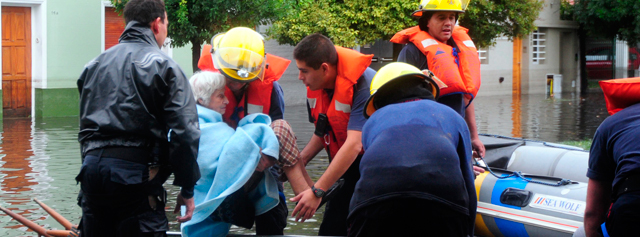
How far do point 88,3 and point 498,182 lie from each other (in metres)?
13.7

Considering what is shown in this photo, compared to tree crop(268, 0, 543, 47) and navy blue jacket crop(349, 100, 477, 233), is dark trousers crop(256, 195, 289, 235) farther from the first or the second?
tree crop(268, 0, 543, 47)

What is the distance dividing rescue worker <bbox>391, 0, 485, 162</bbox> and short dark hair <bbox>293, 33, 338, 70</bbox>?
76 cm

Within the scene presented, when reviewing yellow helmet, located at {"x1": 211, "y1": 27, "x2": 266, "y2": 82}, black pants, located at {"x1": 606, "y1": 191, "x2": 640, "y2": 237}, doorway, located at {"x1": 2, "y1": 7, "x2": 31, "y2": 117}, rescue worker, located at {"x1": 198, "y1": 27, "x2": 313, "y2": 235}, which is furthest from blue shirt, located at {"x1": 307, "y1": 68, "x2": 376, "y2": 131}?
doorway, located at {"x1": 2, "y1": 7, "x2": 31, "y2": 117}

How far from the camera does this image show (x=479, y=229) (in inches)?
225

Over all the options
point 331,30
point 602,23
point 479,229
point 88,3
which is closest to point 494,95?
point 602,23

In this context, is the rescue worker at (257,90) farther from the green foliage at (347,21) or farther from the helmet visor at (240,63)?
the green foliage at (347,21)

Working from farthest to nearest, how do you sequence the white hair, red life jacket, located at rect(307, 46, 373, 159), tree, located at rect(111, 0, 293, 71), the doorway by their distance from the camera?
1. the doorway
2. tree, located at rect(111, 0, 293, 71)
3. red life jacket, located at rect(307, 46, 373, 159)
4. the white hair

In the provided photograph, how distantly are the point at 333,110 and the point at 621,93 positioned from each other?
5.50ft

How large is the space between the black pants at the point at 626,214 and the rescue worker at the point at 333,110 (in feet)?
4.54

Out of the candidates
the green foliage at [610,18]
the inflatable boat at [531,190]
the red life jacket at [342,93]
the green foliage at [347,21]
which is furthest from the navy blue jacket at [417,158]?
the green foliage at [610,18]

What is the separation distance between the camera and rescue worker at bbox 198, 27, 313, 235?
12.6ft

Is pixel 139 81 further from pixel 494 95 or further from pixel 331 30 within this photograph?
pixel 494 95

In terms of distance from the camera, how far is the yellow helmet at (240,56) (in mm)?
3832

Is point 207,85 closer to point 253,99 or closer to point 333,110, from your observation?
point 253,99
